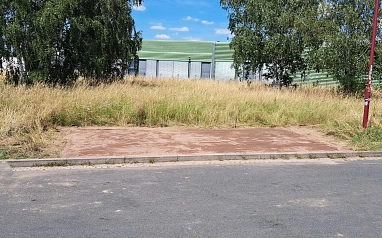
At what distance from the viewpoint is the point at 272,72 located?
2278cm

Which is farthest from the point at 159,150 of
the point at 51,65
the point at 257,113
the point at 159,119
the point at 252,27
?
the point at 252,27

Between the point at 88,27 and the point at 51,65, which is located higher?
the point at 88,27

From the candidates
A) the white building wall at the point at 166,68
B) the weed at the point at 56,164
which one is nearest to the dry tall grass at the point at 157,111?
the weed at the point at 56,164

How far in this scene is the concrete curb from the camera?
268 inches

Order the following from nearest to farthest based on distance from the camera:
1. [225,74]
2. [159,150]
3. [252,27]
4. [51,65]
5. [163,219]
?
[163,219]
[159,150]
[51,65]
[252,27]
[225,74]

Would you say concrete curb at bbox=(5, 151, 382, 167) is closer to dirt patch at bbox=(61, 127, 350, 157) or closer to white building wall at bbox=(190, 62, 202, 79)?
dirt patch at bbox=(61, 127, 350, 157)

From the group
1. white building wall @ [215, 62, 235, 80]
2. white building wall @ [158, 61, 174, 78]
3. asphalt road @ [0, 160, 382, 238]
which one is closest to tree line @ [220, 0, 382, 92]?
asphalt road @ [0, 160, 382, 238]

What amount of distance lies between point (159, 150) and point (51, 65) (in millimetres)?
12696

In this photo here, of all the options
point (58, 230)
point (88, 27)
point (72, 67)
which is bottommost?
point (58, 230)

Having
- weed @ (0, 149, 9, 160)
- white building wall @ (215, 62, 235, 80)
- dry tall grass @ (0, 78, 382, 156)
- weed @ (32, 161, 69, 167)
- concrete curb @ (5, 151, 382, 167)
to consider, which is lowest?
weed @ (32, 161, 69, 167)

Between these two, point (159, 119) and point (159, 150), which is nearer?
point (159, 150)

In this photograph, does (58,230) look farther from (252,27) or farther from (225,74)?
(225,74)

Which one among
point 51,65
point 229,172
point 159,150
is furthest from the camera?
point 51,65

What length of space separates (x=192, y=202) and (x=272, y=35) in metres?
17.5
